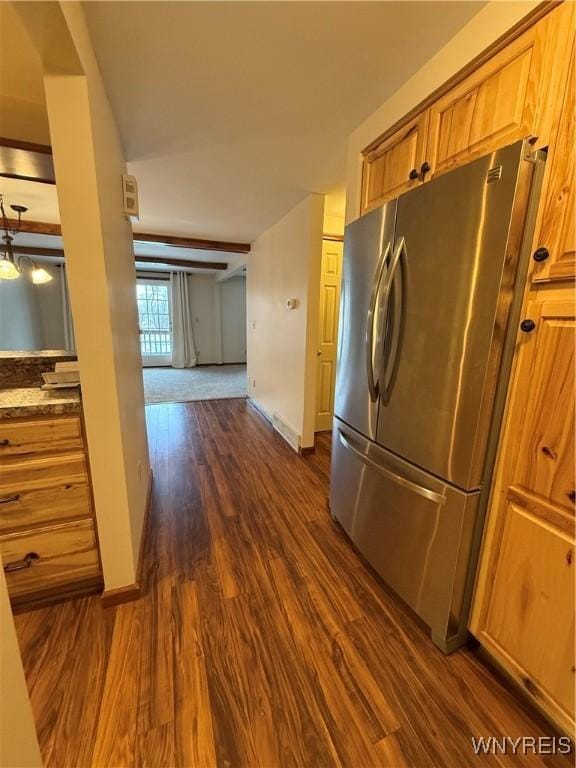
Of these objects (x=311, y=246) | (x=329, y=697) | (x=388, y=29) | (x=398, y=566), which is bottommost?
(x=329, y=697)

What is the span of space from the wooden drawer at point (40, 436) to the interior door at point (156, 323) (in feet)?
22.5

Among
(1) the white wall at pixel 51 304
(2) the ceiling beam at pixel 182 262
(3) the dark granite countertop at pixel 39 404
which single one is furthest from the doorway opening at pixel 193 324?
(3) the dark granite countertop at pixel 39 404

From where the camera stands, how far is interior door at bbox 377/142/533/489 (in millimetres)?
992

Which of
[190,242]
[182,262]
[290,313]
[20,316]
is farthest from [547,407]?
[20,316]

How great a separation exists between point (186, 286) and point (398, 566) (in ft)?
25.0

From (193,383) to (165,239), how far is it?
2704 mm

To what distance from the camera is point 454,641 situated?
4.13 feet

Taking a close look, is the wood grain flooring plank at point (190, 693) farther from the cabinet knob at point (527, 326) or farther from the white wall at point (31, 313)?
the white wall at point (31, 313)

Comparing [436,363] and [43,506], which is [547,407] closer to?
[436,363]

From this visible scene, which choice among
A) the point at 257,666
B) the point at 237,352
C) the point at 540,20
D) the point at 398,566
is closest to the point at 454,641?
the point at 398,566

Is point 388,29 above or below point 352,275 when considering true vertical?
above

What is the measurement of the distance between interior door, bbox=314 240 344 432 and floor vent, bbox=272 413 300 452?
370mm

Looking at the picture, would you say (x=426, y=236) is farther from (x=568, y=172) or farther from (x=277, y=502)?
(x=277, y=502)

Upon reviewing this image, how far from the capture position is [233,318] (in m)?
8.38
